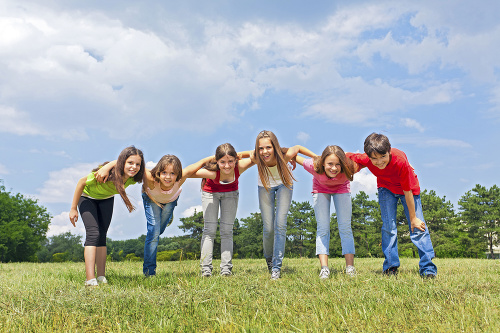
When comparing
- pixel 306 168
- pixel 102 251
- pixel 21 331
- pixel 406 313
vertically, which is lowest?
pixel 21 331

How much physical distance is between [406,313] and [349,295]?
69 cm

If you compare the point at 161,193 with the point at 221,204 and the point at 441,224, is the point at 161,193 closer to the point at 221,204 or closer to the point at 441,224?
the point at 221,204

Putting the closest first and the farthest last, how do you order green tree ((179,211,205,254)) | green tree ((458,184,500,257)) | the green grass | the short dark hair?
the green grass, the short dark hair, green tree ((179,211,205,254)), green tree ((458,184,500,257))

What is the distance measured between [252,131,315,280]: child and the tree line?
19.1 meters

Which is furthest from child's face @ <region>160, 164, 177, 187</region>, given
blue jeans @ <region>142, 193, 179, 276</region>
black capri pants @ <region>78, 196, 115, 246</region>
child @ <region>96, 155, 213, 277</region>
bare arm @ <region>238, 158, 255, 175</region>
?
bare arm @ <region>238, 158, 255, 175</region>

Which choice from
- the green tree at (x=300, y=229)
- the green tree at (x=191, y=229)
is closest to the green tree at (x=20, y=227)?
the green tree at (x=191, y=229)

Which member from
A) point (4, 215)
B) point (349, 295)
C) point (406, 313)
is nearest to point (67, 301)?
point (349, 295)

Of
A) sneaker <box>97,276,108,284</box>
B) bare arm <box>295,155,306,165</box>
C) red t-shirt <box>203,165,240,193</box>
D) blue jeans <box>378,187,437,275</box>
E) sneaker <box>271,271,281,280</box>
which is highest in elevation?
bare arm <box>295,155,306,165</box>

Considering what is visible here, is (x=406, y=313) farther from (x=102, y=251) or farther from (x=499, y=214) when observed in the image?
(x=499, y=214)

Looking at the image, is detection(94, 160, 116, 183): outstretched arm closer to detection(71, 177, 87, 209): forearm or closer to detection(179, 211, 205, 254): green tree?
detection(71, 177, 87, 209): forearm

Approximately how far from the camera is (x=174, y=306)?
3.56 metres

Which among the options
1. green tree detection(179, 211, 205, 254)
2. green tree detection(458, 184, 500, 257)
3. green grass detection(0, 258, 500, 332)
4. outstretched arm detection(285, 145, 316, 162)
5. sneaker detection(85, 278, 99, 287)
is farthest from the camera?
green tree detection(458, 184, 500, 257)

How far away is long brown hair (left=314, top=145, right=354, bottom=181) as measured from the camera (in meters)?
5.70

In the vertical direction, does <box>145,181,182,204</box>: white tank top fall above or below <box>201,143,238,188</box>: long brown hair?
below
